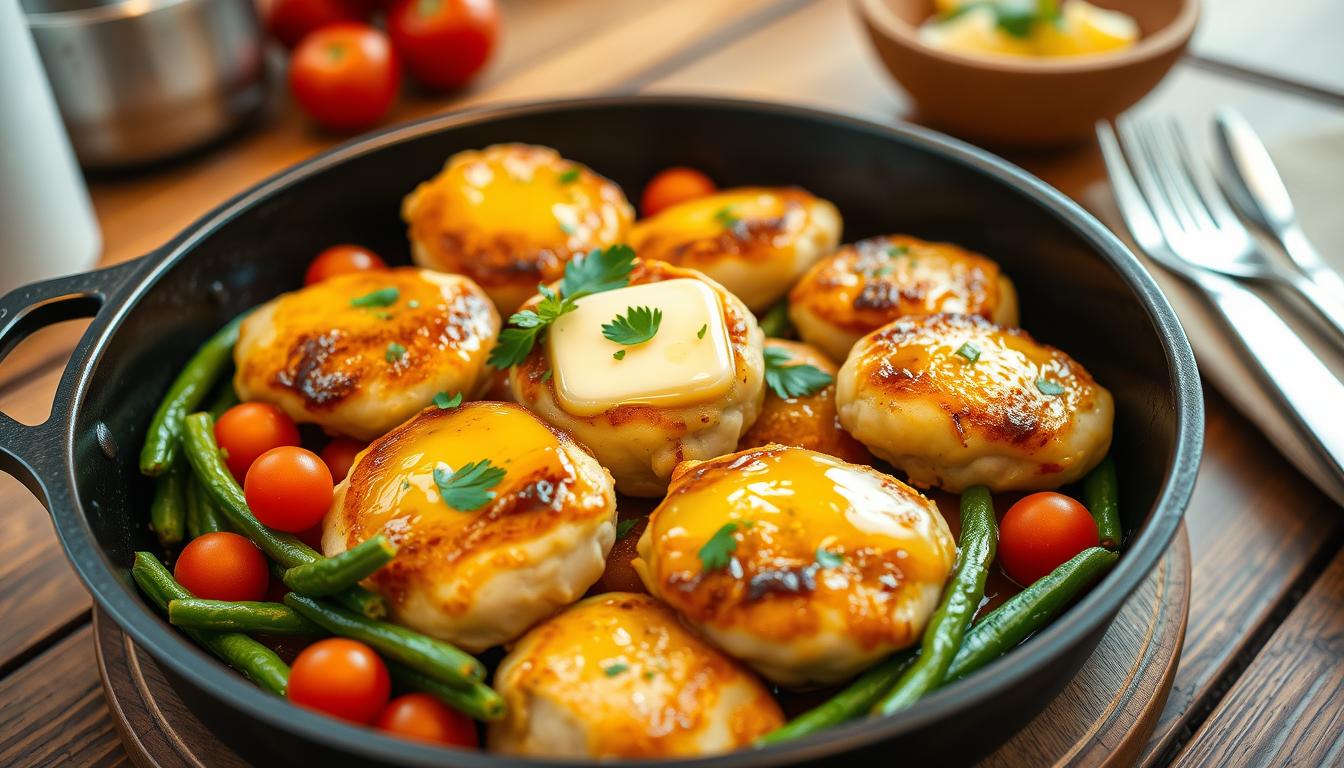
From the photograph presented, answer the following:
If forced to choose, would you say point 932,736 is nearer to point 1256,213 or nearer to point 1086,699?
point 1086,699

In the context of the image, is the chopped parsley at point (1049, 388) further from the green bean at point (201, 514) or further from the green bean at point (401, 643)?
the green bean at point (201, 514)

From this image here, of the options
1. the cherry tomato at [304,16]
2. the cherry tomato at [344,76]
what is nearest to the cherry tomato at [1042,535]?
the cherry tomato at [344,76]

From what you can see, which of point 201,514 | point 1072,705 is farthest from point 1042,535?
point 201,514

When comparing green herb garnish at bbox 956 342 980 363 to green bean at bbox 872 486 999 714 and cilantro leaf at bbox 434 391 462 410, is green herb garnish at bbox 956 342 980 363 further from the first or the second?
cilantro leaf at bbox 434 391 462 410

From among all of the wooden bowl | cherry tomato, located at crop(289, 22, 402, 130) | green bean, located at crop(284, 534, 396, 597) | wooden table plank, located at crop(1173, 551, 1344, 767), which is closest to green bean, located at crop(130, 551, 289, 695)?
green bean, located at crop(284, 534, 396, 597)

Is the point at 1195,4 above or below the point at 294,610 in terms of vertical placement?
above

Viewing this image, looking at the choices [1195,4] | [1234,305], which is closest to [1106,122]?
[1195,4]
